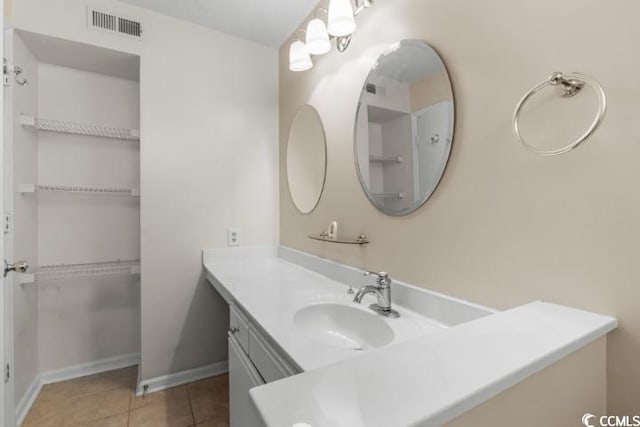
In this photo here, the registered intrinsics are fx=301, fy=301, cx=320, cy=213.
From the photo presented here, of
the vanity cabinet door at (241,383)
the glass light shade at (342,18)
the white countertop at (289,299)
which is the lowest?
the vanity cabinet door at (241,383)

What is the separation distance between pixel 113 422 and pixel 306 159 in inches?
72.7

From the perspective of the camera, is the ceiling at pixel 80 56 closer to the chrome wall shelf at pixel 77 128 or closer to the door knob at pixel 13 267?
the chrome wall shelf at pixel 77 128

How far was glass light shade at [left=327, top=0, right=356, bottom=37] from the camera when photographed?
131cm

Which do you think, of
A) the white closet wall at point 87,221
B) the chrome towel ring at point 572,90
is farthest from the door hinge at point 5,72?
the chrome towel ring at point 572,90

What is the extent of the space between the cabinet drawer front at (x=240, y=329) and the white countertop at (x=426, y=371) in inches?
14.3

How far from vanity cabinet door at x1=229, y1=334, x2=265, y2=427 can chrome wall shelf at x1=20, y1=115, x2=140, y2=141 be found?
5.05ft

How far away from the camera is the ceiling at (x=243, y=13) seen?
5.90 ft

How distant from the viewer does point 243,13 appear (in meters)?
1.88

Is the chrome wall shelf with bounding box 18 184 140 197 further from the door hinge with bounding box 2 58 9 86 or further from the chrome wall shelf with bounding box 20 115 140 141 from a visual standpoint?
the door hinge with bounding box 2 58 9 86

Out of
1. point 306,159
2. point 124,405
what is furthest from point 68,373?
point 306,159

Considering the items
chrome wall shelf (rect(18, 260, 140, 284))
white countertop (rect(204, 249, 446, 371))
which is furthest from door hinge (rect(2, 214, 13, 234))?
white countertop (rect(204, 249, 446, 371))

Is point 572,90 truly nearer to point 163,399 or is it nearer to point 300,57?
point 300,57

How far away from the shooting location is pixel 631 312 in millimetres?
656

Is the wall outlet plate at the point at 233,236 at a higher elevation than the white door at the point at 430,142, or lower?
lower
